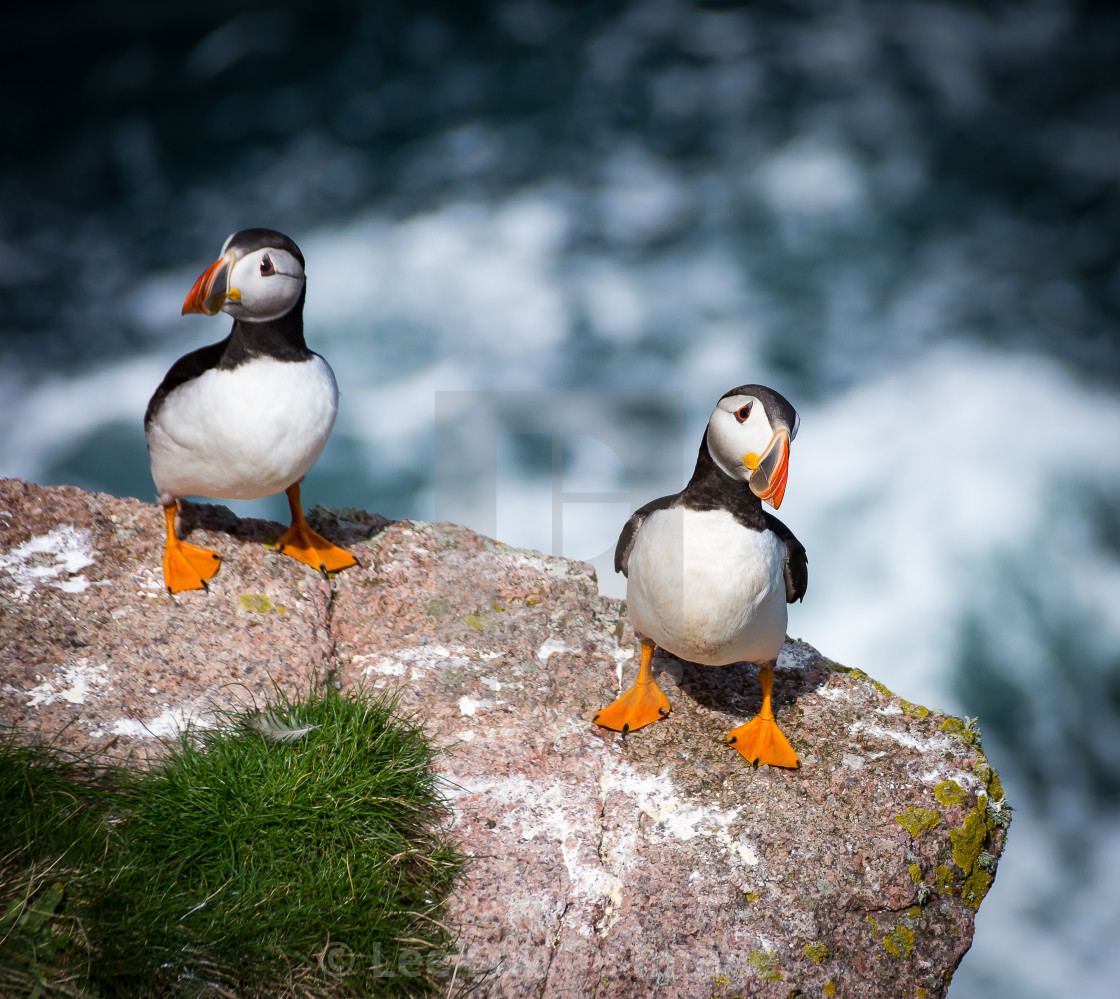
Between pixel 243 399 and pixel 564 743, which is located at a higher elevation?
pixel 243 399

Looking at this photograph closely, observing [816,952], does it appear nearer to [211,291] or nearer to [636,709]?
[636,709]

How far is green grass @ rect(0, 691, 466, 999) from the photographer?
283 centimetres

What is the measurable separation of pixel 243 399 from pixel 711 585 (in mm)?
2451

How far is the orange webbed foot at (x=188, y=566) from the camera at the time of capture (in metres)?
4.46

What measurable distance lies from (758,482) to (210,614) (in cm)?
273

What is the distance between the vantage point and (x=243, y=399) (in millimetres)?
4371

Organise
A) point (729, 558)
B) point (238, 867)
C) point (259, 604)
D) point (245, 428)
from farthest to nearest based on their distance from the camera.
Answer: point (259, 604) → point (245, 428) → point (729, 558) → point (238, 867)

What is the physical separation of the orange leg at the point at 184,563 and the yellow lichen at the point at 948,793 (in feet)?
11.9

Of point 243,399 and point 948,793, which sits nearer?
point 948,793

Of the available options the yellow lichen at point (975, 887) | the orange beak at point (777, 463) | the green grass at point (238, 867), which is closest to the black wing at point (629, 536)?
the orange beak at point (777, 463)

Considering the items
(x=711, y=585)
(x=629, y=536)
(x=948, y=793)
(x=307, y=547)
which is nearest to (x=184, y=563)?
(x=307, y=547)

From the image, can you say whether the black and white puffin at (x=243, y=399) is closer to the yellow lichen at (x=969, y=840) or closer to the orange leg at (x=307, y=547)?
the orange leg at (x=307, y=547)

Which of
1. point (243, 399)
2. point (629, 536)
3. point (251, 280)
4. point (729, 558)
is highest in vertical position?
point (251, 280)
